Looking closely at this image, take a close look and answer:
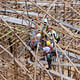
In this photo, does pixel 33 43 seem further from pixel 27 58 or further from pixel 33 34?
pixel 27 58

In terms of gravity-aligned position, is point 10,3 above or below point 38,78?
above

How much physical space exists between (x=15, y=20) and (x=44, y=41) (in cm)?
84

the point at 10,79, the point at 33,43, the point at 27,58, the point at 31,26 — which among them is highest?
the point at 31,26

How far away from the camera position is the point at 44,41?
4793 millimetres

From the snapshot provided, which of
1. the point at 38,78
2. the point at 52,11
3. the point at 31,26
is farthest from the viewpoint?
the point at 52,11

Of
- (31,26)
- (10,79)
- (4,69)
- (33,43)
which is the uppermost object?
(31,26)

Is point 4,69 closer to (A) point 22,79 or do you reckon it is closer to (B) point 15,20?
(A) point 22,79

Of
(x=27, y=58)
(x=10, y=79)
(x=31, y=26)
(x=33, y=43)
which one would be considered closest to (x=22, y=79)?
(x=10, y=79)

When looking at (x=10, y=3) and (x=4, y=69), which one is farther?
(x=10, y=3)

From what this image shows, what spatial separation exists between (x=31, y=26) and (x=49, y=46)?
2.00 ft

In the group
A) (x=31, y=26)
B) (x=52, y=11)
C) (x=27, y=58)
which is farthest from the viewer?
(x=52, y=11)

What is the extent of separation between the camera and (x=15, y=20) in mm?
4906

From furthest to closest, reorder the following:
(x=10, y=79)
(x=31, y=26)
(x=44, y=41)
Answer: (x=10, y=79) < (x=44, y=41) < (x=31, y=26)

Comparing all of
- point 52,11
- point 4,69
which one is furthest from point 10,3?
point 4,69
